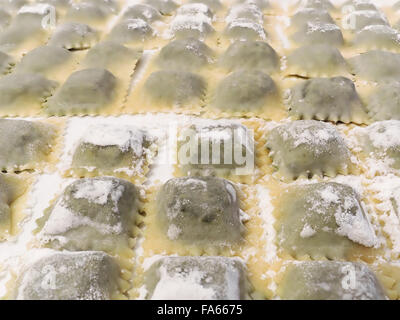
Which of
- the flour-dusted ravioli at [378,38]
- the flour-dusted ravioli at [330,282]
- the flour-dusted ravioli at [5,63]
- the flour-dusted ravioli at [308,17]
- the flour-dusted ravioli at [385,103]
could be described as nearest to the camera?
the flour-dusted ravioli at [330,282]

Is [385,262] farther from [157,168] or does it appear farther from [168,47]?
[168,47]

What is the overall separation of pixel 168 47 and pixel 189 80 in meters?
0.42

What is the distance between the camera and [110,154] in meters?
1.98

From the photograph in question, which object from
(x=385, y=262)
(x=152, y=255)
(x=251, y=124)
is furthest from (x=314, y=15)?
(x=152, y=255)

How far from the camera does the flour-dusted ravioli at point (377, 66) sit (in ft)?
8.32

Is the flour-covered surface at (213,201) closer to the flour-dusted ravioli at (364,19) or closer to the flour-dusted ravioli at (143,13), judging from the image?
the flour-dusted ravioli at (364,19)

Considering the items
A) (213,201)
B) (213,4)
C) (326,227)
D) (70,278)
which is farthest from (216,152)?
(213,4)

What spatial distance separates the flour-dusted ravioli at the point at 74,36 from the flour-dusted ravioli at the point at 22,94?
0.57 meters

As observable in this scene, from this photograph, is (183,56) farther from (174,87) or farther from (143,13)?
(143,13)

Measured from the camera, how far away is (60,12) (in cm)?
354

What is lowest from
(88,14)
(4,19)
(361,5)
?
(4,19)

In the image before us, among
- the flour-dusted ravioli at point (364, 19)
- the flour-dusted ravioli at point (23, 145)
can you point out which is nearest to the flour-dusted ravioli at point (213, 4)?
the flour-dusted ravioli at point (364, 19)

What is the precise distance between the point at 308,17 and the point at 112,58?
1.60 meters

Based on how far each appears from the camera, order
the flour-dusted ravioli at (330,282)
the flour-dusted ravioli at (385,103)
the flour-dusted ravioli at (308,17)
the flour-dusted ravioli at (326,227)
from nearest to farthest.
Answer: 1. the flour-dusted ravioli at (330,282)
2. the flour-dusted ravioli at (326,227)
3. the flour-dusted ravioli at (385,103)
4. the flour-dusted ravioli at (308,17)
